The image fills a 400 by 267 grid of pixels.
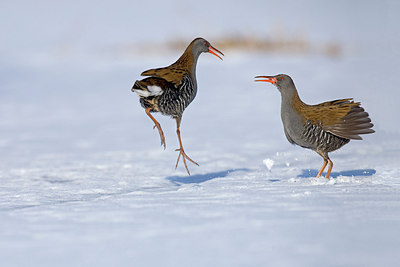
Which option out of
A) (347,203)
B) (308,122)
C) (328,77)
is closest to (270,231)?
(347,203)

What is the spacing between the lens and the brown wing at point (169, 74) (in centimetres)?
504

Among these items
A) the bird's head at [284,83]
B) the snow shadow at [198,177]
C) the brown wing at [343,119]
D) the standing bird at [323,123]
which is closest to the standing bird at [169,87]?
the snow shadow at [198,177]

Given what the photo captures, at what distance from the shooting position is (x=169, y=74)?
5133mm

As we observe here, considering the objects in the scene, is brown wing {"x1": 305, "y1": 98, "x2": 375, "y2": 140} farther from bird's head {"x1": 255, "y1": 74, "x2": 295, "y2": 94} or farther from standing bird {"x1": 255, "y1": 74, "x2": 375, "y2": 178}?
bird's head {"x1": 255, "y1": 74, "x2": 295, "y2": 94}

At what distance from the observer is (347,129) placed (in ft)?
16.1

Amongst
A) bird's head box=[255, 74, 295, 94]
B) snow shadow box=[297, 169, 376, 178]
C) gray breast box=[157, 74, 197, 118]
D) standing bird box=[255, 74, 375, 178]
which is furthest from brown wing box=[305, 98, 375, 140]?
gray breast box=[157, 74, 197, 118]

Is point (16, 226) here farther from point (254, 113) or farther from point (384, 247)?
point (254, 113)

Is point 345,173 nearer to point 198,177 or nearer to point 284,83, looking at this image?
point 284,83

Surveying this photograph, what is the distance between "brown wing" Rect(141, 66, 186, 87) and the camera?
5.04 m

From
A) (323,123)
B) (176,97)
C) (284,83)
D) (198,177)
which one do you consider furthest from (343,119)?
(198,177)

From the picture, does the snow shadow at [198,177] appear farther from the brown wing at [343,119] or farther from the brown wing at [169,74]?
the brown wing at [343,119]

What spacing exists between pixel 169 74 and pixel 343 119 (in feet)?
5.26

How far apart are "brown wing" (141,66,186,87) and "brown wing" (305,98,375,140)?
1.19 metres

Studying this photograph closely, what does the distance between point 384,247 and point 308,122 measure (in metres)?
2.25
